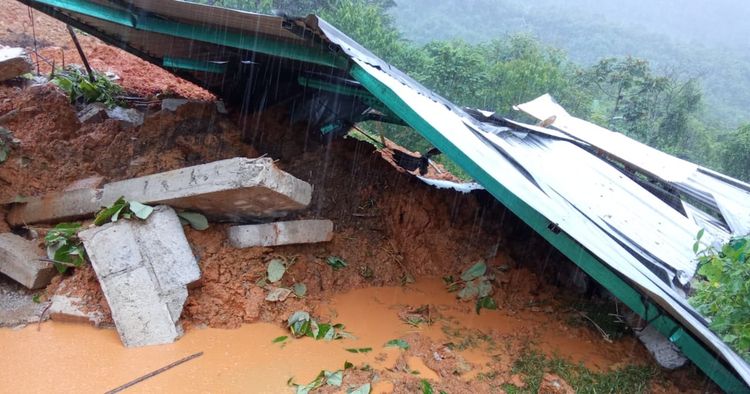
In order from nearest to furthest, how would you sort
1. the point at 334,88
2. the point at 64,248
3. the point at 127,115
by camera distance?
1. the point at 64,248
2. the point at 334,88
3. the point at 127,115

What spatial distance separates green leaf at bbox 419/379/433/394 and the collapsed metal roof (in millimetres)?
1465

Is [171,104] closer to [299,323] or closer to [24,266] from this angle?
[24,266]

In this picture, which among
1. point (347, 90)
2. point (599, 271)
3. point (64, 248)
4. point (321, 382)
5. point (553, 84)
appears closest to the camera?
point (321, 382)

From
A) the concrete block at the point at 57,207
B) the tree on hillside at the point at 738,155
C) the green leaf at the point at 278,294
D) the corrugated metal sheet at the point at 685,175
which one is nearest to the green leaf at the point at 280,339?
the green leaf at the point at 278,294

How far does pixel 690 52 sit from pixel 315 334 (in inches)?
2207

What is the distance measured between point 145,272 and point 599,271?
3.68 m

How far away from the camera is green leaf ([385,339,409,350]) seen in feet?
13.8

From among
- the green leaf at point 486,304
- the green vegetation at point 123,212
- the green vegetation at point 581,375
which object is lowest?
the green vegetation at point 581,375

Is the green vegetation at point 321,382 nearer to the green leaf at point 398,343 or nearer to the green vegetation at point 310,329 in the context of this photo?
the green vegetation at point 310,329

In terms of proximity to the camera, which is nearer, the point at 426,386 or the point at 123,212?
the point at 426,386

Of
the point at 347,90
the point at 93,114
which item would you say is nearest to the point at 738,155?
the point at 347,90

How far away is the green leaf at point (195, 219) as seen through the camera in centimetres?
461

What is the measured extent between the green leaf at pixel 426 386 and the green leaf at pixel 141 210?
270 centimetres

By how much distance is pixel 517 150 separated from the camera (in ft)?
16.8
